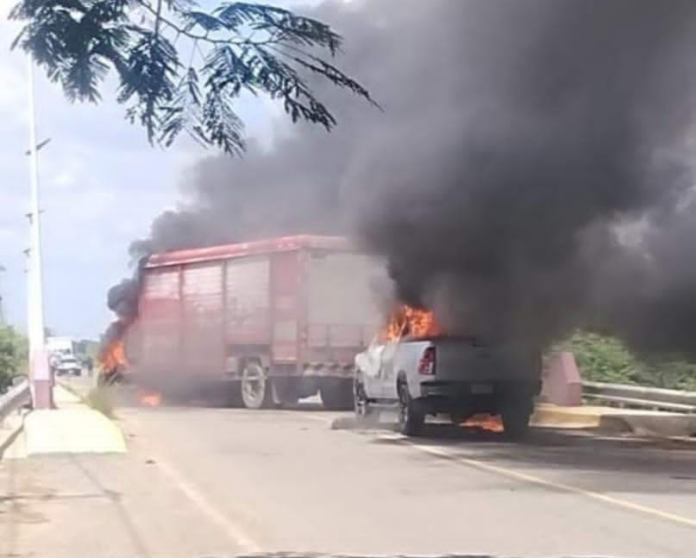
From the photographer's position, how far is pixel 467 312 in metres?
20.1

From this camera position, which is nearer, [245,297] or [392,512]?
[392,512]

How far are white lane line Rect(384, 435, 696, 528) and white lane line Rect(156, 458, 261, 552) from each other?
10.3 ft

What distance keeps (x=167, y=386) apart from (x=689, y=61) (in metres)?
14.6

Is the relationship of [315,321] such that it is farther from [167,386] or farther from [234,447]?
[234,447]

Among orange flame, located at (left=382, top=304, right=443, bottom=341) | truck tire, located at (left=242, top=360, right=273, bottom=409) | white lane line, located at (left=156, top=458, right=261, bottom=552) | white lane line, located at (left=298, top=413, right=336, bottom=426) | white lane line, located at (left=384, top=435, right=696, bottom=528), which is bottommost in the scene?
white lane line, located at (left=384, top=435, right=696, bottom=528)

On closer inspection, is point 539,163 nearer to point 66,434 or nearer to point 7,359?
point 66,434

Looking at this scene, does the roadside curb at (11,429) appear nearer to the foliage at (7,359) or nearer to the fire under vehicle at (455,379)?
the fire under vehicle at (455,379)

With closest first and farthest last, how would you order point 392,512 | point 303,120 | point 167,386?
1. point 303,120
2. point 392,512
3. point 167,386

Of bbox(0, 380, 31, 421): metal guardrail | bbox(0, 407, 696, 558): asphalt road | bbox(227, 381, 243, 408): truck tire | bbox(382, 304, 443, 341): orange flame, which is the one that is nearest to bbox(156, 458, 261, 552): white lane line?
bbox(0, 407, 696, 558): asphalt road

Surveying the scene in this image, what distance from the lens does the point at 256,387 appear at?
88.3ft

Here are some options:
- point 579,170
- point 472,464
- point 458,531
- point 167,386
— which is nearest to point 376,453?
point 472,464

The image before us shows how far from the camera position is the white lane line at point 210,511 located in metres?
10.1

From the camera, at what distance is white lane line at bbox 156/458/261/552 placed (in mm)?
10055

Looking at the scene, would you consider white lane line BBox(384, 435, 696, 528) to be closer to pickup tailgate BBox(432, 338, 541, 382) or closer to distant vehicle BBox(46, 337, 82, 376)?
pickup tailgate BBox(432, 338, 541, 382)
